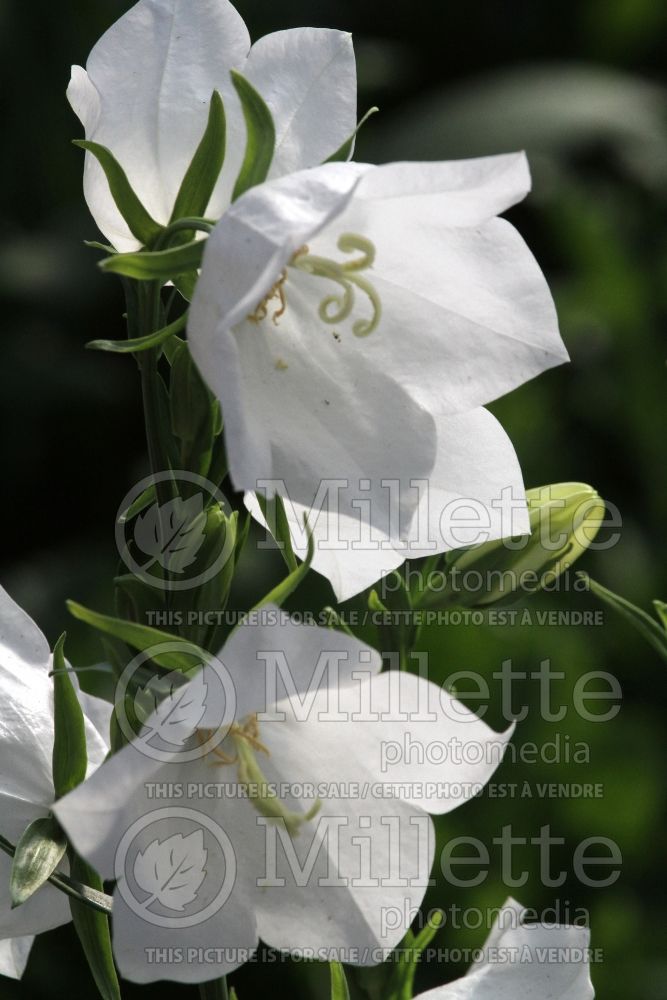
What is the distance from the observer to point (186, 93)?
969 millimetres

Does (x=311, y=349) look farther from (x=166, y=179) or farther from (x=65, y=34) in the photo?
(x=65, y=34)

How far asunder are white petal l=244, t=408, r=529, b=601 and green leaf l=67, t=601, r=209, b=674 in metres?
0.11

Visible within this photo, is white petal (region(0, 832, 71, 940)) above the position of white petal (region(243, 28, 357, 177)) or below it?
below

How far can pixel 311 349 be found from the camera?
99 cm

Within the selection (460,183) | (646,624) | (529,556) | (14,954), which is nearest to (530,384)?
(529,556)

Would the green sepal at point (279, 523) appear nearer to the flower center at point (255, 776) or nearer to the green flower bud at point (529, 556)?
the flower center at point (255, 776)

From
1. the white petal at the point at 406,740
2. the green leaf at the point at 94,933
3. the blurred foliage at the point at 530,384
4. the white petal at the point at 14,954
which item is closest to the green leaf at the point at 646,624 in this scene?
the white petal at the point at 406,740

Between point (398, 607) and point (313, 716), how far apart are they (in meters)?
0.23

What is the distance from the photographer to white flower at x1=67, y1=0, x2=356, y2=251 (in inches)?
37.1

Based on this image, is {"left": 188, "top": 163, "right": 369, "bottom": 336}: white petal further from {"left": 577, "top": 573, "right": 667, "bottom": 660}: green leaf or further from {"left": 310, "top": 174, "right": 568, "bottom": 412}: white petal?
{"left": 577, "top": 573, "right": 667, "bottom": 660}: green leaf

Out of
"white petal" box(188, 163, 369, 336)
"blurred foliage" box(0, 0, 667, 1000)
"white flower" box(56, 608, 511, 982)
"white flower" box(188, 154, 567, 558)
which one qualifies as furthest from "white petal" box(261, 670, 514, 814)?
"blurred foliage" box(0, 0, 667, 1000)

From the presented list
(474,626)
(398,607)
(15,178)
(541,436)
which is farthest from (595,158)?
(398,607)

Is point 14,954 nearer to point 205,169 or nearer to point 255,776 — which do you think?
point 255,776

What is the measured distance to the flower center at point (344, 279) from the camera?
3.08 ft
